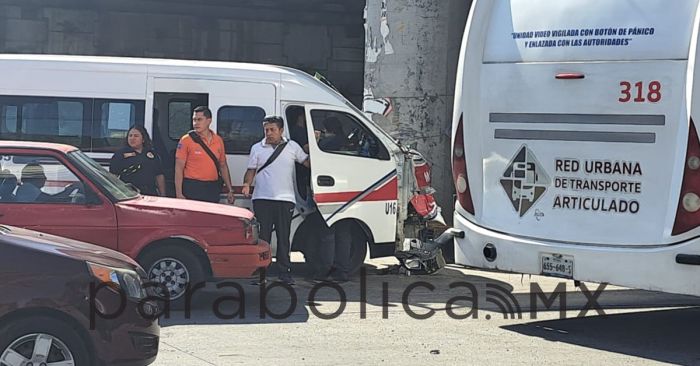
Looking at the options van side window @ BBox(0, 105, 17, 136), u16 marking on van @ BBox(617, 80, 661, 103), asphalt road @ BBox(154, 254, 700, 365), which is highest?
u16 marking on van @ BBox(617, 80, 661, 103)

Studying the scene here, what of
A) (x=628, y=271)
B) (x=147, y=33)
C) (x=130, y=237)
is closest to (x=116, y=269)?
(x=130, y=237)

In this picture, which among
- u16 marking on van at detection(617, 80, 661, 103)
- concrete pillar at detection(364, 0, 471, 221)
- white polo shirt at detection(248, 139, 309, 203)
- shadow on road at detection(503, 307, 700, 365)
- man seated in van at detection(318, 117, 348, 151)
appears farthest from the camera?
concrete pillar at detection(364, 0, 471, 221)

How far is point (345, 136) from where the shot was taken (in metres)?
11.8

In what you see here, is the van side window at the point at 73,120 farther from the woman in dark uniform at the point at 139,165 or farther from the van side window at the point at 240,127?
the van side window at the point at 240,127

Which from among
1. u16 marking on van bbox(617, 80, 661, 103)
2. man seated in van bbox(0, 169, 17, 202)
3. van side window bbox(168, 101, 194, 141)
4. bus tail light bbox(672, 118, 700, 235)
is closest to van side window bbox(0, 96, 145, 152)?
van side window bbox(168, 101, 194, 141)

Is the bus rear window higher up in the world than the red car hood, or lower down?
higher up

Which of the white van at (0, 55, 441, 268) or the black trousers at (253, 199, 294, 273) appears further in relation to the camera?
the white van at (0, 55, 441, 268)

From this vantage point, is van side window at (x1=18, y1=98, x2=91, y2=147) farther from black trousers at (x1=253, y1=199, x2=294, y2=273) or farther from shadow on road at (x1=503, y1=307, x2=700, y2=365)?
shadow on road at (x1=503, y1=307, x2=700, y2=365)

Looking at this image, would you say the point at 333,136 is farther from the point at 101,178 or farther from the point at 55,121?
the point at 101,178

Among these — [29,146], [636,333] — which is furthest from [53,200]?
[636,333]

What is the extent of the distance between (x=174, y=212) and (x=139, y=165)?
1.61m

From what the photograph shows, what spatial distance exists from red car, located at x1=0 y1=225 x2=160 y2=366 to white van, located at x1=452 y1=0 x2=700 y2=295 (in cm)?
345

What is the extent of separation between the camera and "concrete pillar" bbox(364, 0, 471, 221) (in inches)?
592

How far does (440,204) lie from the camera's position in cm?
1620
